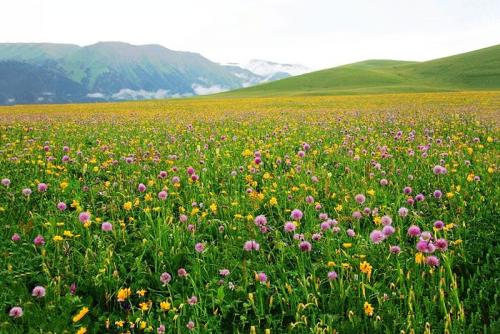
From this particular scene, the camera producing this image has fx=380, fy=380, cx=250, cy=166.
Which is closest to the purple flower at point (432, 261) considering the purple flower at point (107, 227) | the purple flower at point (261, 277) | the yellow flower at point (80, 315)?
the purple flower at point (261, 277)

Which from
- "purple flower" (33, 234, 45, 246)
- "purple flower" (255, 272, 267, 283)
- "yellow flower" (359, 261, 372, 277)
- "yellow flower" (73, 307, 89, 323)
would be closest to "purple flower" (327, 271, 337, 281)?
"yellow flower" (359, 261, 372, 277)

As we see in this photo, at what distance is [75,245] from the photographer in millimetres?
3650

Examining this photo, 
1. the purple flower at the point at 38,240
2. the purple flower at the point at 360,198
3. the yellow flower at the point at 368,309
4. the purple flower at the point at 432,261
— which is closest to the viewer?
the yellow flower at the point at 368,309

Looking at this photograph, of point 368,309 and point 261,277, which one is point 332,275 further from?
point 261,277

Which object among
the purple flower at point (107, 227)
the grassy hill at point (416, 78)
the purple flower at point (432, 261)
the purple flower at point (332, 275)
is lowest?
the purple flower at point (332, 275)

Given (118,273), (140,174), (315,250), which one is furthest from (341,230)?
(140,174)

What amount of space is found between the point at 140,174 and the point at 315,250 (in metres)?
3.46

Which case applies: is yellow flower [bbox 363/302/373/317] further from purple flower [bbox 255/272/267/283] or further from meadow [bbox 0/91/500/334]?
purple flower [bbox 255/272/267/283]

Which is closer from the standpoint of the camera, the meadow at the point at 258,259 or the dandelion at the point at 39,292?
the meadow at the point at 258,259

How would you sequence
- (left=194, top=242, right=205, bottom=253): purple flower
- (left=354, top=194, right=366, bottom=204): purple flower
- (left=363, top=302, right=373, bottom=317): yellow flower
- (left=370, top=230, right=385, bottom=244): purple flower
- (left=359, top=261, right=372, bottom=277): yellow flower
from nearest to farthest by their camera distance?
(left=363, top=302, right=373, bottom=317): yellow flower < (left=359, top=261, right=372, bottom=277): yellow flower < (left=370, top=230, right=385, bottom=244): purple flower < (left=194, top=242, right=205, bottom=253): purple flower < (left=354, top=194, right=366, bottom=204): purple flower

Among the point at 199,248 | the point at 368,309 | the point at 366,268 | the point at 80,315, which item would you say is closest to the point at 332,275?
the point at 366,268

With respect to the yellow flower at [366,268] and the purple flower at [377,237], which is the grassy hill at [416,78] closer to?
the purple flower at [377,237]

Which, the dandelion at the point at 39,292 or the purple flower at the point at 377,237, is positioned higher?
the purple flower at the point at 377,237

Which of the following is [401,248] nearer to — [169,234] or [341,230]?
[341,230]
